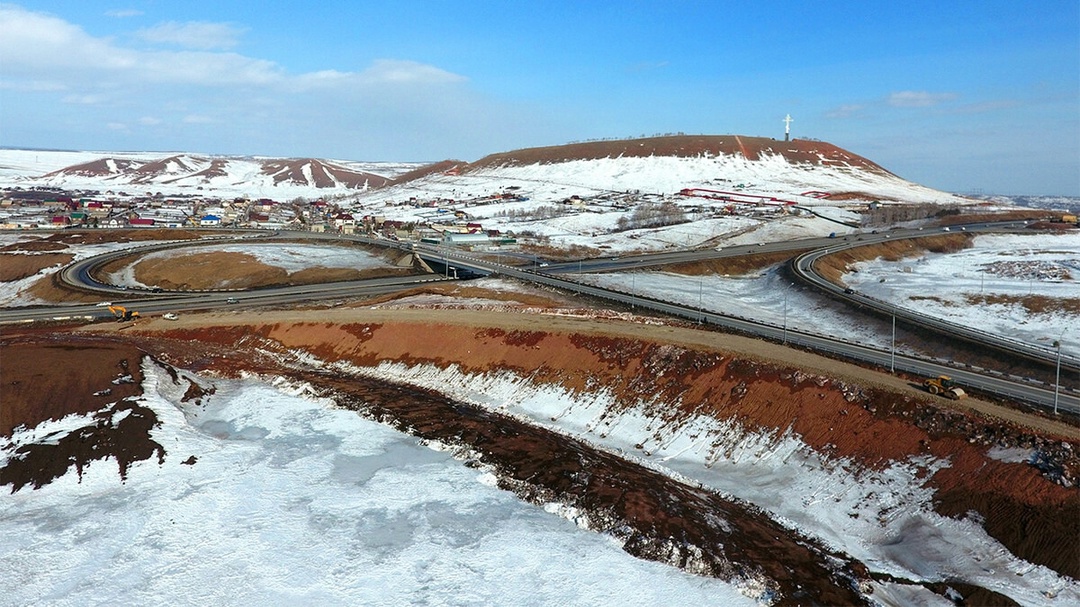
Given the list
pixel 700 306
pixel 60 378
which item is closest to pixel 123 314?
pixel 60 378

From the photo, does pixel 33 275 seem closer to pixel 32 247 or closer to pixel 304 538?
pixel 32 247

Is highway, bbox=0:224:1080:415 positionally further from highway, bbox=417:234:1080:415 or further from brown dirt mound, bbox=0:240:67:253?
brown dirt mound, bbox=0:240:67:253

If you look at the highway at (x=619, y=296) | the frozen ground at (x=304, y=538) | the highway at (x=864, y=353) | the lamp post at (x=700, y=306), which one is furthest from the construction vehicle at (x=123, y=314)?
the lamp post at (x=700, y=306)

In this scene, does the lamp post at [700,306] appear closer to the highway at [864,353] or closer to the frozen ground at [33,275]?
the highway at [864,353]

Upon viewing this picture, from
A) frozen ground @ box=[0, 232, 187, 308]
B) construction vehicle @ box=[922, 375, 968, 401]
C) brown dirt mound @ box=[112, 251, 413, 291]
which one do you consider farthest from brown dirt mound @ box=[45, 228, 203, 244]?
construction vehicle @ box=[922, 375, 968, 401]

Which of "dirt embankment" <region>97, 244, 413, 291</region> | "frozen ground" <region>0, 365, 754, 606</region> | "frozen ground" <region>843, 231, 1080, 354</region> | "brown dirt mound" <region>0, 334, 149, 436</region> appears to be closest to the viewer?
"frozen ground" <region>0, 365, 754, 606</region>

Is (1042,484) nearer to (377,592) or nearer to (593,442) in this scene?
(593,442)
